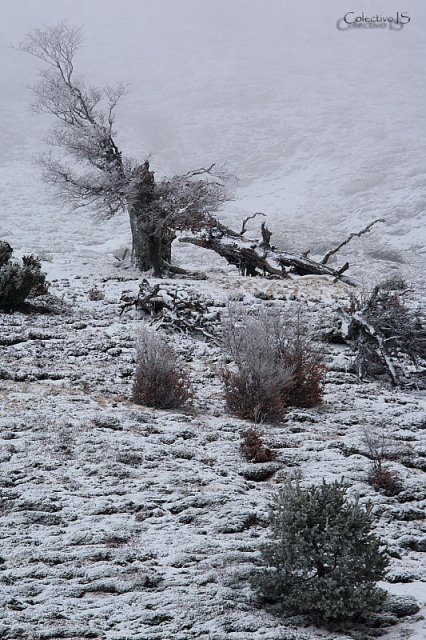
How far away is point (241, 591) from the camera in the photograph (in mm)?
3238

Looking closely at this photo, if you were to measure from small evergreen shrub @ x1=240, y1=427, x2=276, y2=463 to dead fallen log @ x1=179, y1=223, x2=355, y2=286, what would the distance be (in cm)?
1246

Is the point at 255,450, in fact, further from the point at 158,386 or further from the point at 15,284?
the point at 15,284

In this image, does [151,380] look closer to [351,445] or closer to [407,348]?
[351,445]

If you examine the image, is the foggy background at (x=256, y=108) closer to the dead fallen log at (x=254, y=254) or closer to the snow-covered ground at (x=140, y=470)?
the dead fallen log at (x=254, y=254)

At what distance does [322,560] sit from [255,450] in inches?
89.0

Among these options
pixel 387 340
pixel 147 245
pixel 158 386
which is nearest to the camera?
pixel 158 386

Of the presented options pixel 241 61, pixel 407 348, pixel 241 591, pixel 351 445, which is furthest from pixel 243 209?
pixel 241 61

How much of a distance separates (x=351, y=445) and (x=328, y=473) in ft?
2.38

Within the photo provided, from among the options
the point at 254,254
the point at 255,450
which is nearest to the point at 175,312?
the point at 255,450

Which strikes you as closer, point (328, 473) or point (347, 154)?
point (328, 473)

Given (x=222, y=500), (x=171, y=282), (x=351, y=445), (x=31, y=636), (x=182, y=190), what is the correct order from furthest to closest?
(x=182, y=190), (x=171, y=282), (x=351, y=445), (x=222, y=500), (x=31, y=636)

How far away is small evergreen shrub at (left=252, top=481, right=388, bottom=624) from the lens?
9.53 feet

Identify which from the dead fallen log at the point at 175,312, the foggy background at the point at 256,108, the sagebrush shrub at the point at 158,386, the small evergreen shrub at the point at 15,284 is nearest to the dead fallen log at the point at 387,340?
the dead fallen log at the point at 175,312

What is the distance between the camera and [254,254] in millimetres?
17938
